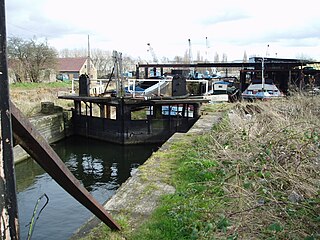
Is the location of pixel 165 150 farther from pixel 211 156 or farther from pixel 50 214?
pixel 50 214

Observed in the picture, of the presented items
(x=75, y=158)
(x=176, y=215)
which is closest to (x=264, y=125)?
(x=176, y=215)

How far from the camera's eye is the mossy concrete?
3856 millimetres

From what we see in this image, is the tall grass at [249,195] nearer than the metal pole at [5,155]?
No

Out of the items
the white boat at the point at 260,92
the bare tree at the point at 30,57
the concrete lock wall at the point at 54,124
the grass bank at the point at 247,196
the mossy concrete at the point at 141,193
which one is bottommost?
the concrete lock wall at the point at 54,124

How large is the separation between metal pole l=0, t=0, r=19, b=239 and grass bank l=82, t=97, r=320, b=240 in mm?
1877

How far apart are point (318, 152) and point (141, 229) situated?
7.93 feet

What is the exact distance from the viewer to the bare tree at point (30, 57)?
29094mm

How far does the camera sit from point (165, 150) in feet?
24.7

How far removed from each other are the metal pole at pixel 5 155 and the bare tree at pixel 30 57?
30102 mm

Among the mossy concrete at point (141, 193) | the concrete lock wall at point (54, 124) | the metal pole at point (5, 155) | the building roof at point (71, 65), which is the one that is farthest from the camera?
the building roof at point (71, 65)

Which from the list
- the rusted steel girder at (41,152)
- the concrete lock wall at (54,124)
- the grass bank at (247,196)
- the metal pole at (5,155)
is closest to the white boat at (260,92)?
the concrete lock wall at (54,124)

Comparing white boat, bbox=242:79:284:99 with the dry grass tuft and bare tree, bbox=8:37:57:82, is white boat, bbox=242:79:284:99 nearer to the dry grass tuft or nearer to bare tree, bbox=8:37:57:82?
the dry grass tuft

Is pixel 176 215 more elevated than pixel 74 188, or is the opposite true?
pixel 74 188

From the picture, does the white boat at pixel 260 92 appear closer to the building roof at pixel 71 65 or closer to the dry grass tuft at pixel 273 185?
the dry grass tuft at pixel 273 185
